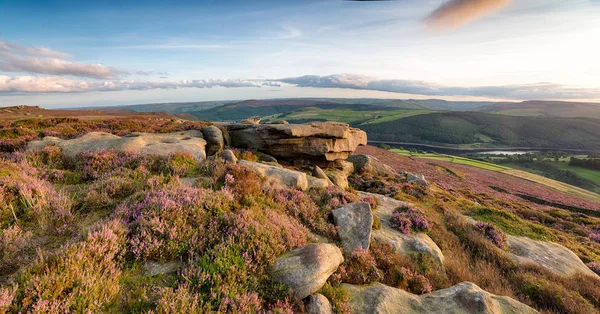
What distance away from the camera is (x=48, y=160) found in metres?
10.9

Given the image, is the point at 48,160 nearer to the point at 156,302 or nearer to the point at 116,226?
the point at 116,226

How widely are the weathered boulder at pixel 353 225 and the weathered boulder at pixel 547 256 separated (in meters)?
8.38

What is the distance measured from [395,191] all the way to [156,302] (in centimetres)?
1979

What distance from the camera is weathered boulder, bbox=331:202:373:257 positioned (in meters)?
8.32

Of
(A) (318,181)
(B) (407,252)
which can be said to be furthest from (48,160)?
(B) (407,252)

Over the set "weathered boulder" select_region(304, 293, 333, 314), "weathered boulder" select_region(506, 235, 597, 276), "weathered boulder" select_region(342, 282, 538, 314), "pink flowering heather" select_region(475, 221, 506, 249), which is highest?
"weathered boulder" select_region(304, 293, 333, 314)

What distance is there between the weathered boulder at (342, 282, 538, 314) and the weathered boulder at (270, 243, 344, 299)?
3.01 feet

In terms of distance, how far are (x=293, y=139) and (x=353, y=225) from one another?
44.9 feet

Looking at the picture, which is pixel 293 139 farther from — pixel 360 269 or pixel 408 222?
pixel 360 269

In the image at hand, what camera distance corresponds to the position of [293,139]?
71.7ft

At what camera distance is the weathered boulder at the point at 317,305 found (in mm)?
5117

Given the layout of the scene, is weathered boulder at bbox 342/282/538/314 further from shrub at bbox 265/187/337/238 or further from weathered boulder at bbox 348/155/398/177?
weathered boulder at bbox 348/155/398/177

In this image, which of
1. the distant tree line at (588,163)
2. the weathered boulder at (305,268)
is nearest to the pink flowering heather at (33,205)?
the weathered boulder at (305,268)

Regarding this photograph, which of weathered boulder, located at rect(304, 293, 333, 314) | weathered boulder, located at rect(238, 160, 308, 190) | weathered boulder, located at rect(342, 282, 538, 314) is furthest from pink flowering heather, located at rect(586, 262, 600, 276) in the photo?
weathered boulder, located at rect(304, 293, 333, 314)
